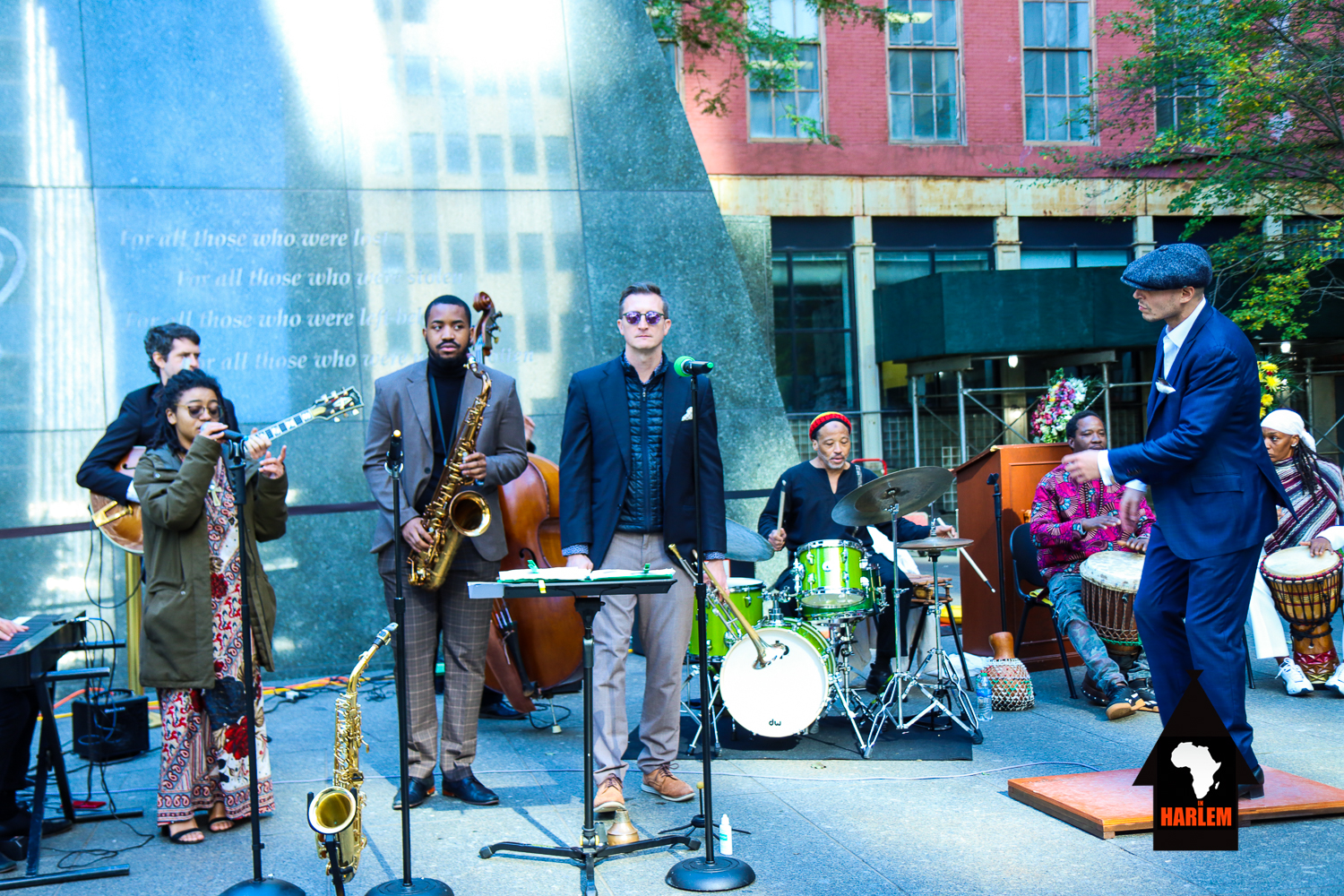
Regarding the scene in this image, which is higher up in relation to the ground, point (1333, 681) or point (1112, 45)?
point (1112, 45)

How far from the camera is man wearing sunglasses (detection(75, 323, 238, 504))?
5805 mm

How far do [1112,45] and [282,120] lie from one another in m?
20.4

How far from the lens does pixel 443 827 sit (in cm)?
464

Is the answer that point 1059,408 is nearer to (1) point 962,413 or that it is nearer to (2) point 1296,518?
(1) point 962,413

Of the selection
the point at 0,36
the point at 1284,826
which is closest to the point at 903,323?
the point at 0,36

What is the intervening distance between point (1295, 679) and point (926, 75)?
739 inches

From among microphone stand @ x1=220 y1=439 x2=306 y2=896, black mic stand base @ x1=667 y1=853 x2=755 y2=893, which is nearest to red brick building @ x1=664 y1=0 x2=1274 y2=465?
black mic stand base @ x1=667 y1=853 x2=755 y2=893

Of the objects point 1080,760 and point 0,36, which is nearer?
point 1080,760

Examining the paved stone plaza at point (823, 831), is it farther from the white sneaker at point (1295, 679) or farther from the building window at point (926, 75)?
the building window at point (926, 75)

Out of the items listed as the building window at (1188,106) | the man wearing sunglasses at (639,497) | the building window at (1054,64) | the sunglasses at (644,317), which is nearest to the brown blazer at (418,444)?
the man wearing sunglasses at (639,497)

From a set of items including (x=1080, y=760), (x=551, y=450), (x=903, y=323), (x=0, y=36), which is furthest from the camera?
(x=903, y=323)

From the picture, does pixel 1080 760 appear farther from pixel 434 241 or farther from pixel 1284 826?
pixel 434 241

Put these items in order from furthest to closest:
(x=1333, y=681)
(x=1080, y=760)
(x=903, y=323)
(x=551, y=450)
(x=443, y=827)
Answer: (x=903, y=323) < (x=551, y=450) < (x=1333, y=681) < (x=1080, y=760) < (x=443, y=827)

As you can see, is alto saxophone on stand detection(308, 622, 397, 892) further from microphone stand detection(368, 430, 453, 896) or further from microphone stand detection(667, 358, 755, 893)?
microphone stand detection(667, 358, 755, 893)
